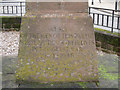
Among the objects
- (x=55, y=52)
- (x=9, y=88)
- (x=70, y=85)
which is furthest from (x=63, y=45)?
(x=9, y=88)

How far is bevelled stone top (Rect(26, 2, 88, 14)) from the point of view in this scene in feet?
10.9

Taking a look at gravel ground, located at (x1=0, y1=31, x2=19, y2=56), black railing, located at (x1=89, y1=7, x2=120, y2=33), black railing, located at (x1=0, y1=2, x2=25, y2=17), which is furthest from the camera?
black railing, located at (x1=0, y1=2, x2=25, y2=17)

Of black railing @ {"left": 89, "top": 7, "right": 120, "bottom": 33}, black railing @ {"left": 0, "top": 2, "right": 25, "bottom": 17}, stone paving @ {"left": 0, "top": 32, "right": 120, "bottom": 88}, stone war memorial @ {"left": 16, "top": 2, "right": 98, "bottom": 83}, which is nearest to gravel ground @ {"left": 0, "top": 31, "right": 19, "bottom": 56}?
black railing @ {"left": 0, "top": 2, "right": 25, "bottom": 17}

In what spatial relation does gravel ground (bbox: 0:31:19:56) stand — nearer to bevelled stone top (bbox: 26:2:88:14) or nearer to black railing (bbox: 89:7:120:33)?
black railing (bbox: 89:7:120:33)

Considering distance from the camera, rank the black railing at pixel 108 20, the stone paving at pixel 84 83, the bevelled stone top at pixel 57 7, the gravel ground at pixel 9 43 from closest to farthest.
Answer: the stone paving at pixel 84 83, the bevelled stone top at pixel 57 7, the black railing at pixel 108 20, the gravel ground at pixel 9 43

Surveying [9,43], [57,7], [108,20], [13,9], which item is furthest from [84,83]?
[13,9]

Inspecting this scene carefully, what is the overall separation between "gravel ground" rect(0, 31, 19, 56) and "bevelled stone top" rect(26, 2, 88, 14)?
10.0ft

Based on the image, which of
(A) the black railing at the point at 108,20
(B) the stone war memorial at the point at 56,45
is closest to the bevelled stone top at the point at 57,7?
(B) the stone war memorial at the point at 56,45

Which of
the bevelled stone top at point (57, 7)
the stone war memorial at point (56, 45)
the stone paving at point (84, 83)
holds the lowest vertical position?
the stone paving at point (84, 83)

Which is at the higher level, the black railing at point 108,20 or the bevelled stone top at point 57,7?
the bevelled stone top at point 57,7

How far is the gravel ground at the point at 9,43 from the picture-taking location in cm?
661

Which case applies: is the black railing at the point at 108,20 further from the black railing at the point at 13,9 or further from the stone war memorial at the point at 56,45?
the black railing at the point at 13,9

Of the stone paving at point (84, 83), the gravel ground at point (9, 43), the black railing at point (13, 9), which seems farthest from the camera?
the black railing at point (13, 9)

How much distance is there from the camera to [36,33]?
329cm
